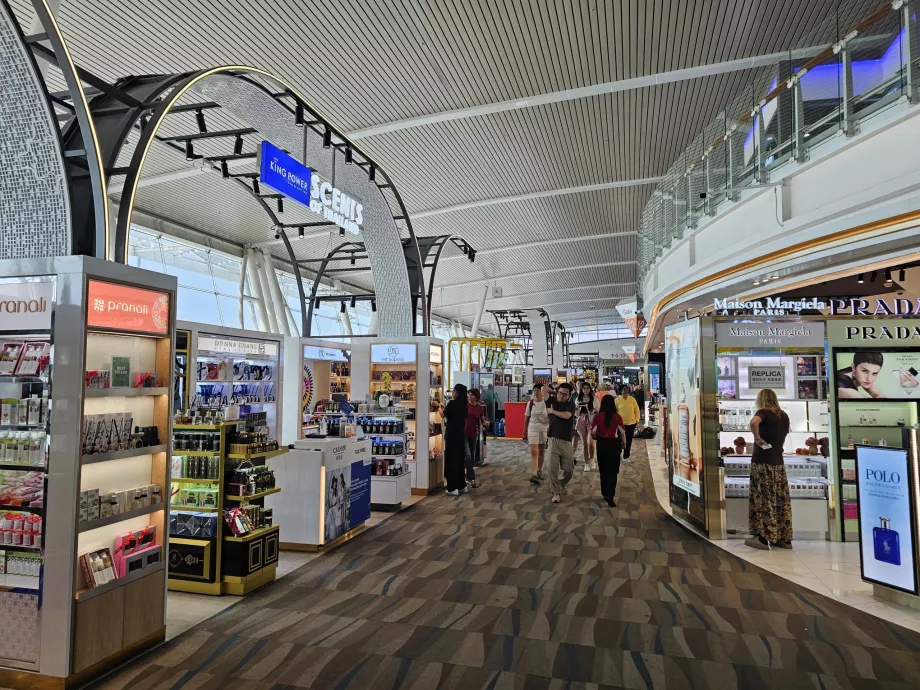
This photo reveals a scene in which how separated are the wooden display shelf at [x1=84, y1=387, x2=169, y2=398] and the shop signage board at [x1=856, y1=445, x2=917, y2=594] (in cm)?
501

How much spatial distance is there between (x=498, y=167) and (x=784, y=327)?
23.8ft

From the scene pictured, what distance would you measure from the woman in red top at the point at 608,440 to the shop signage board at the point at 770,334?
5.23ft

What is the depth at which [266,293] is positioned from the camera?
16391 mm

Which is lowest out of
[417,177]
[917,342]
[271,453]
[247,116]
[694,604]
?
[694,604]

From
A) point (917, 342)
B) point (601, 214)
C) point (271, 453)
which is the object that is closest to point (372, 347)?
point (271, 453)

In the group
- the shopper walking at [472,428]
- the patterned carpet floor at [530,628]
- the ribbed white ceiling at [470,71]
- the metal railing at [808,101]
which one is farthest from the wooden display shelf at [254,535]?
the ribbed white ceiling at [470,71]

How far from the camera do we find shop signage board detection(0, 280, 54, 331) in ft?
10.5

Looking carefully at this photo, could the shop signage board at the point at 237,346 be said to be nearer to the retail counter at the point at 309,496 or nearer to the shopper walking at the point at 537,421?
the retail counter at the point at 309,496

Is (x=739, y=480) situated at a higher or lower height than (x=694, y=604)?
higher

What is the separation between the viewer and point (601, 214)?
15.7 metres

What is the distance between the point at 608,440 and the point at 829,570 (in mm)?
2783

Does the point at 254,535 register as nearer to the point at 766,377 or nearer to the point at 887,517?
the point at 887,517

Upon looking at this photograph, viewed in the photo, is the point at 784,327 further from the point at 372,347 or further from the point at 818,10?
the point at 372,347

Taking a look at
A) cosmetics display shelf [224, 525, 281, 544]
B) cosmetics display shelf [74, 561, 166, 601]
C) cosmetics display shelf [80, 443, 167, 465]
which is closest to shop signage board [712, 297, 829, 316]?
cosmetics display shelf [224, 525, 281, 544]
